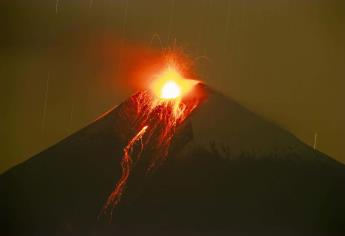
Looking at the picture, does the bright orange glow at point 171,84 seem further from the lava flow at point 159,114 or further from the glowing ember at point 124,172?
the glowing ember at point 124,172

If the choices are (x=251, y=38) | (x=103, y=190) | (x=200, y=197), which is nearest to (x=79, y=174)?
(x=103, y=190)

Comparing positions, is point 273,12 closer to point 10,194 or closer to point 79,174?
point 79,174

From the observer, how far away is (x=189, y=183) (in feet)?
6.84

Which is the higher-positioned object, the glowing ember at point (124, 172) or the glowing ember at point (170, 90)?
the glowing ember at point (170, 90)

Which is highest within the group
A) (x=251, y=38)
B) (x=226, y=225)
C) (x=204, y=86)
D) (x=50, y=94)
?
(x=251, y=38)

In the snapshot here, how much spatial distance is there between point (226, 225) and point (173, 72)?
81cm

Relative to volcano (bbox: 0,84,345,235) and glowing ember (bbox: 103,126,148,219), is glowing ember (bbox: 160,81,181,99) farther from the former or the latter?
glowing ember (bbox: 103,126,148,219)

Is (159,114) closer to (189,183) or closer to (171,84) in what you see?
(171,84)

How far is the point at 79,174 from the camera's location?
81.9 inches

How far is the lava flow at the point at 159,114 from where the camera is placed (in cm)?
209

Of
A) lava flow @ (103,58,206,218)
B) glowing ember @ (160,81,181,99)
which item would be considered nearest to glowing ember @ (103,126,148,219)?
lava flow @ (103,58,206,218)

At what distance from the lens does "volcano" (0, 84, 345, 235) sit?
2.06 metres

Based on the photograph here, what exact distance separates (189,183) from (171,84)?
50 centimetres

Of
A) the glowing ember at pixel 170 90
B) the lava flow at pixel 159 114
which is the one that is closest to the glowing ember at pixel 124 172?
the lava flow at pixel 159 114
